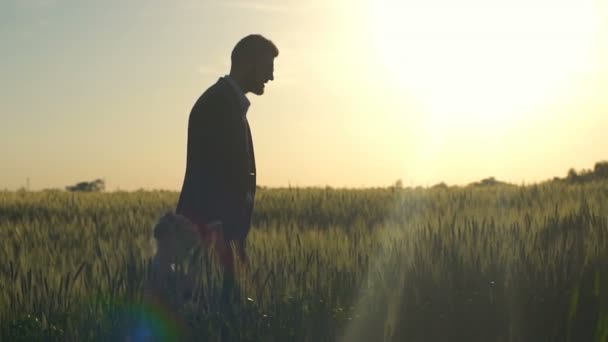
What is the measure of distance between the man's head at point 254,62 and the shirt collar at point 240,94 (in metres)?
0.03

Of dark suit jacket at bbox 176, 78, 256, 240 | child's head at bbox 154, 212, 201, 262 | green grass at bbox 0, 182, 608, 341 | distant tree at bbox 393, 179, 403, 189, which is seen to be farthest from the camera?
distant tree at bbox 393, 179, 403, 189

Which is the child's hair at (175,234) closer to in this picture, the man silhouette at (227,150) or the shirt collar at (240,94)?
the man silhouette at (227,150)

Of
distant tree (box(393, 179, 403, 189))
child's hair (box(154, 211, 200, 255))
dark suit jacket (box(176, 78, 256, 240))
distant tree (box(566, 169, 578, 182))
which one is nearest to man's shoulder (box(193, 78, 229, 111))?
dark suit jacket (box(176, 78, 256, 240))

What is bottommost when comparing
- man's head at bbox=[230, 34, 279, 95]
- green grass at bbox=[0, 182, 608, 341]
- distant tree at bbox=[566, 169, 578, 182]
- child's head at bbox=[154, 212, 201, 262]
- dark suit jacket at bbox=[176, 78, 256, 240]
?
green grass at bbox=[0, 182, 608, 341]

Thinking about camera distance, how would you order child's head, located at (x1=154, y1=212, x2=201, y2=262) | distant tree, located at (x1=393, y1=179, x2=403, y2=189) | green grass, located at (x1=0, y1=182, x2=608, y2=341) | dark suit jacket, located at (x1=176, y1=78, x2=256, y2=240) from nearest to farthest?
1. green grass, located at (x1=0, y1=182, x2=608, y2=341)
2. child's head, located at (x1=154, y1=212, x2=201, y2=262)
3. dark suit jacket, located at (x1=176, y1=78, x2=256, y2=240)
4. distant tree, located at (x1=393, y1=179, x2=403, y2=189)

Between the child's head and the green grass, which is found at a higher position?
the child's head

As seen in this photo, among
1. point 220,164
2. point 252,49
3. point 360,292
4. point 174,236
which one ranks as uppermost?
point 252,49

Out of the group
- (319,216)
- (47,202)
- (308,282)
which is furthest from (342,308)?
(47,202)

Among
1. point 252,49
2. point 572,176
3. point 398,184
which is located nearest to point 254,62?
point 252,49

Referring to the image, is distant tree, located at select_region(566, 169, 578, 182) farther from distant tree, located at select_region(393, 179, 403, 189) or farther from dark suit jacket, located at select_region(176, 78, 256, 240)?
dark suit jacket, located at select_region(176, 78, 256, 240)

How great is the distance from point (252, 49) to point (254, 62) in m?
0.08

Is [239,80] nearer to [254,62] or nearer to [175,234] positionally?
[254,62]

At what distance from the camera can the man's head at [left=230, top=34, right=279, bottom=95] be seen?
16.4 ft

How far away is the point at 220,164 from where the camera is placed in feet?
16.2
